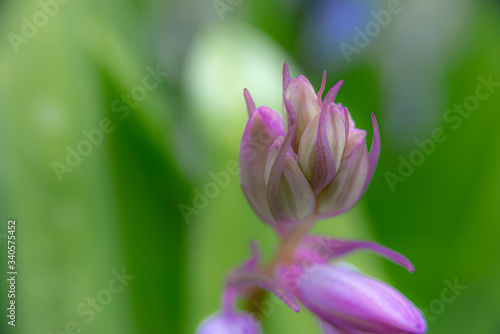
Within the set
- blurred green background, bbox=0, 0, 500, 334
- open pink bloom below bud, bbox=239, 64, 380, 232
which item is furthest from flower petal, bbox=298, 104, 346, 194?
blurred green background, bbox=0, 0, 500, 334

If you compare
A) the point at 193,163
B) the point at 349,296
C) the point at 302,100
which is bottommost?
the point at 193,163

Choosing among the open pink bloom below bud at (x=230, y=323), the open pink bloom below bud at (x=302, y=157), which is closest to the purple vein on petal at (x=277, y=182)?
the open pink bloom below bud at (x=302, y=157)

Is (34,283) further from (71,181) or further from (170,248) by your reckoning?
(170,248)

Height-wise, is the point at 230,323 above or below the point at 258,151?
below

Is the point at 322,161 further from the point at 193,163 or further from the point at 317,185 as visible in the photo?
the point at 193,163

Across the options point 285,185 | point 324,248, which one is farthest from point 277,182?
point 324,248

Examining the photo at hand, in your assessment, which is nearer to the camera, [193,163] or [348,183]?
[348,183]

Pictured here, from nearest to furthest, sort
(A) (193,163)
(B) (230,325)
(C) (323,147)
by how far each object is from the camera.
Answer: (C) (323,147) < (B) (230,325) < (A) (193,163)

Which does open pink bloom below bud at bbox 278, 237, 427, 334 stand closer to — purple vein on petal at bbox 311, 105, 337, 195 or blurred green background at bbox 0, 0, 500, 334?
purple vein on petal at bbox 311, 105, 337, 195

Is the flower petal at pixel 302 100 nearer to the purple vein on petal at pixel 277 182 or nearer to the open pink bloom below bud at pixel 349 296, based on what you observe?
the purple vein on petal at pixel 277 182
